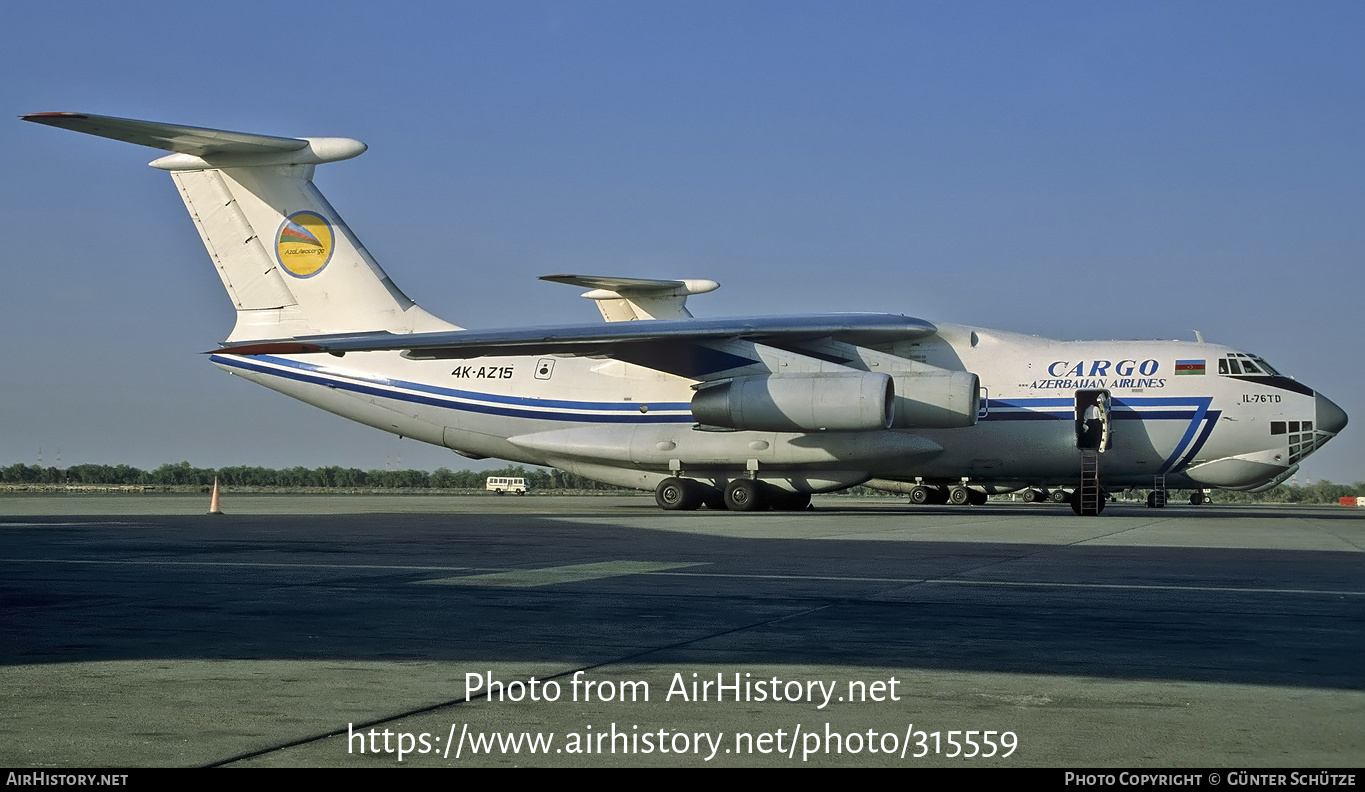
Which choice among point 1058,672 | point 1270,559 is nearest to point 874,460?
point 1270,559

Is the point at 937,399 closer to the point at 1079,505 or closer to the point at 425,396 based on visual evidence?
the point at 1079,505

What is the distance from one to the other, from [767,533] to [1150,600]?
6978 mm

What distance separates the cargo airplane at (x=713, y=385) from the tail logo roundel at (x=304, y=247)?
0.10 ft

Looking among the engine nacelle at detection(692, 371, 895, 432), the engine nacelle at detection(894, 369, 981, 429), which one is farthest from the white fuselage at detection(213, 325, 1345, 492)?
the engine nacelle at detection(692, 371, 895, 432)

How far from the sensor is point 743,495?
21.9 m

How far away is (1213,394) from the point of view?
789 inches

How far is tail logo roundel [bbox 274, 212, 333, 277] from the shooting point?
2306 centimetres

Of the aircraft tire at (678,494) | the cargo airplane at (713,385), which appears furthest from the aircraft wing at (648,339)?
the aircraft tire at (678,494)

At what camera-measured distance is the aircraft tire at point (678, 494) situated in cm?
2245

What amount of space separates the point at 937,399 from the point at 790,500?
153 inches

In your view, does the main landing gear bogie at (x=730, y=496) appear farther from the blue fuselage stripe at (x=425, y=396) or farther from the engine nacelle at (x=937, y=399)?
the engine nacelle at (x=937, y=399)

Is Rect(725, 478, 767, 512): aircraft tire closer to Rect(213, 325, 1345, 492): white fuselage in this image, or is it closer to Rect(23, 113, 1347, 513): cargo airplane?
Rect(23, 113, 1347, 513): cargo airplane

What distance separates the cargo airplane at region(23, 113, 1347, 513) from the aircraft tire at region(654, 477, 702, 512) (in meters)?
0.04

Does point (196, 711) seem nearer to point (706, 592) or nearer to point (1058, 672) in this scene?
point (1058, 672)
